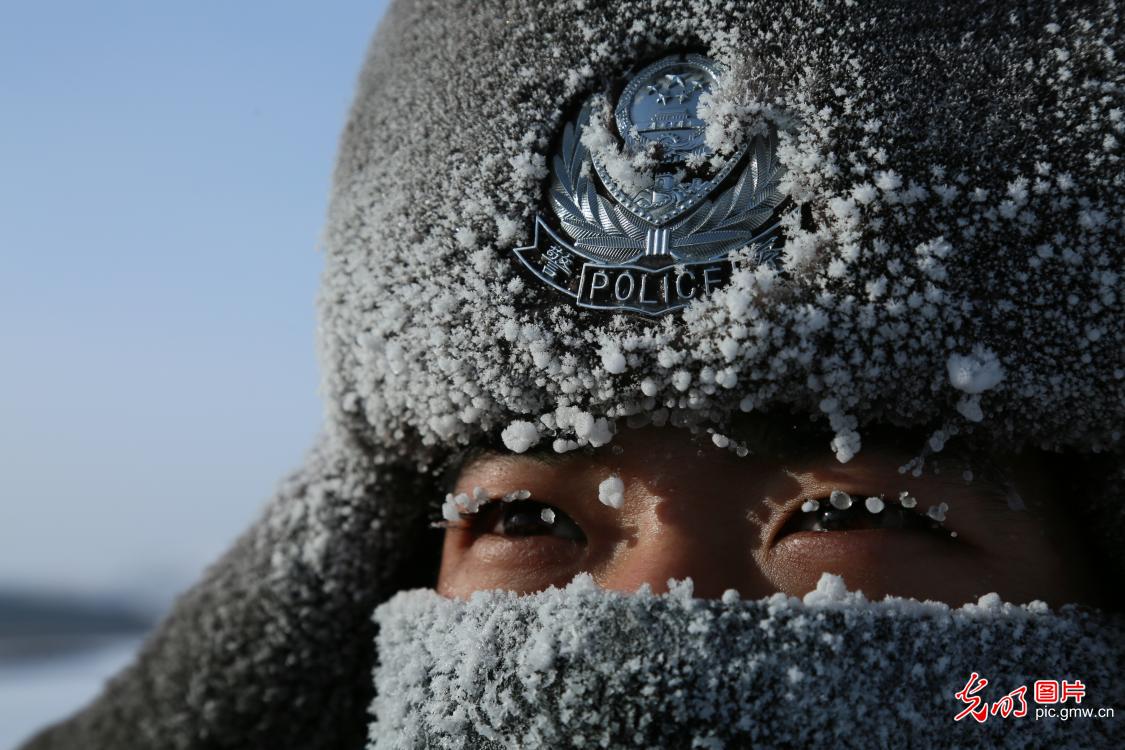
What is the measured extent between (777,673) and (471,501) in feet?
1.13

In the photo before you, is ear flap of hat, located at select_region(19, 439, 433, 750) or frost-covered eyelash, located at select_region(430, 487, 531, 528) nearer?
frost-covered eyelash, located at select_region(430, 487, 531, 528)

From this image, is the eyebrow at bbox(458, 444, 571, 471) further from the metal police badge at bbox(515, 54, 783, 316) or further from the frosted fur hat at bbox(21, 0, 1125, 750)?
the metal police badge at bbox(515, 54, 783, 316)

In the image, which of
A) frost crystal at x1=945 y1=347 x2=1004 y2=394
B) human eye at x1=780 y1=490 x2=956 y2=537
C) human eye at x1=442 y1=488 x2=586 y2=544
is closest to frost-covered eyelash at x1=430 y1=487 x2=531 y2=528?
human eye at x1=442 y1=488 x2=586 y2=544

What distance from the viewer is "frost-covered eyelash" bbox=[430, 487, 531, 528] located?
90 cm

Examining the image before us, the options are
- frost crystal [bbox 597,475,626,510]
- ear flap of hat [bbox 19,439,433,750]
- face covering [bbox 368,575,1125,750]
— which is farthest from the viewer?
ear flap of hat [bbox 19,439,433,750]

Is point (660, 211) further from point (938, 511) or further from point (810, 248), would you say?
point (938, 511)

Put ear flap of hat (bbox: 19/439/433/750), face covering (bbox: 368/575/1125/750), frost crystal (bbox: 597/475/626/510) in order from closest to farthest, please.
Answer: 1. face covering (bbox: 368/575/1125/750)
2. frost crystal (bbox: 597/475/626/510)
3. ear flap of hat (bbox: 19/439/433/750)

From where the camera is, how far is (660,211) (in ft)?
2.57

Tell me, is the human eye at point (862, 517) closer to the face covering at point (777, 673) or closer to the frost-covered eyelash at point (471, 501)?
the face covering at point (777, 673)

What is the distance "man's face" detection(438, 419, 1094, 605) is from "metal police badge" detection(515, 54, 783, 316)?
0.13 metres

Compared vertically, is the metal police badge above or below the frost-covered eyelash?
above

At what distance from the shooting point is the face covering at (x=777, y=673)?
27.7 inches

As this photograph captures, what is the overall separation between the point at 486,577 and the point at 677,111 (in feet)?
1.50

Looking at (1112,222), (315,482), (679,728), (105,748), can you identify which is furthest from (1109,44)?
(105,748)
